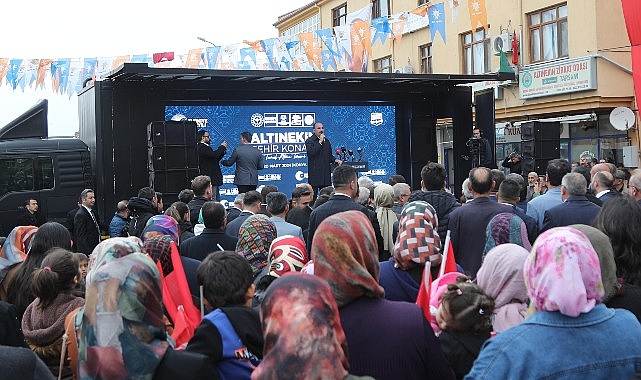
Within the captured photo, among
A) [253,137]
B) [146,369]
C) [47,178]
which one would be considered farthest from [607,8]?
[146,369]

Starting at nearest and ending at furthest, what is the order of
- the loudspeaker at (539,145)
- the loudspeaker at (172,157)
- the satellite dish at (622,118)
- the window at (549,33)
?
1. the loudspeaker at (172,157)
2. the loudspeaker at (539,145)
3. the satellite dish at (622,118)
4. the window at (549,33)

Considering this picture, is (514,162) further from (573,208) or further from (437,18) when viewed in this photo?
(573,208)

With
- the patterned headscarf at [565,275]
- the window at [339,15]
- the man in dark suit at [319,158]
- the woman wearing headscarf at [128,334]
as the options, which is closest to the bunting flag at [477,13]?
the man in dark suit at [319,158]

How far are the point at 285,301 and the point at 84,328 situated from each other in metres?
0.93

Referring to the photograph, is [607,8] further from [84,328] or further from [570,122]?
[84,328]

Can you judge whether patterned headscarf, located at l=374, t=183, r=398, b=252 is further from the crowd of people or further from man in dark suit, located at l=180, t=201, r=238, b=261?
the crowd of people

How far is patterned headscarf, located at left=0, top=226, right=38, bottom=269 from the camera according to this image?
5324 millimetres

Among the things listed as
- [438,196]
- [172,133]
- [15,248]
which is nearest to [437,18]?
[172,133]

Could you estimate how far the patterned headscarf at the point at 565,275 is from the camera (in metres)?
2.37

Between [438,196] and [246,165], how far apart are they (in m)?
7.69

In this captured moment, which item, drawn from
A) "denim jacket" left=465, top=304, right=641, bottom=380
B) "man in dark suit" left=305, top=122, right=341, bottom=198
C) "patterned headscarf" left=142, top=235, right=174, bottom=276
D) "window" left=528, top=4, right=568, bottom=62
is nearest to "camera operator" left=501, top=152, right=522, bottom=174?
"man in dark suit" left=305, top=122, right=341, bottom=198

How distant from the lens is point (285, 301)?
2.11m

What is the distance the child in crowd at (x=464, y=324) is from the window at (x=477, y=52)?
22.4 metres

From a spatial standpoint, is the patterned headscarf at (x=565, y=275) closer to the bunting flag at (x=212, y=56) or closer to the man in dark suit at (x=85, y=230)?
the man in dark suit at (x=85, y=230)
